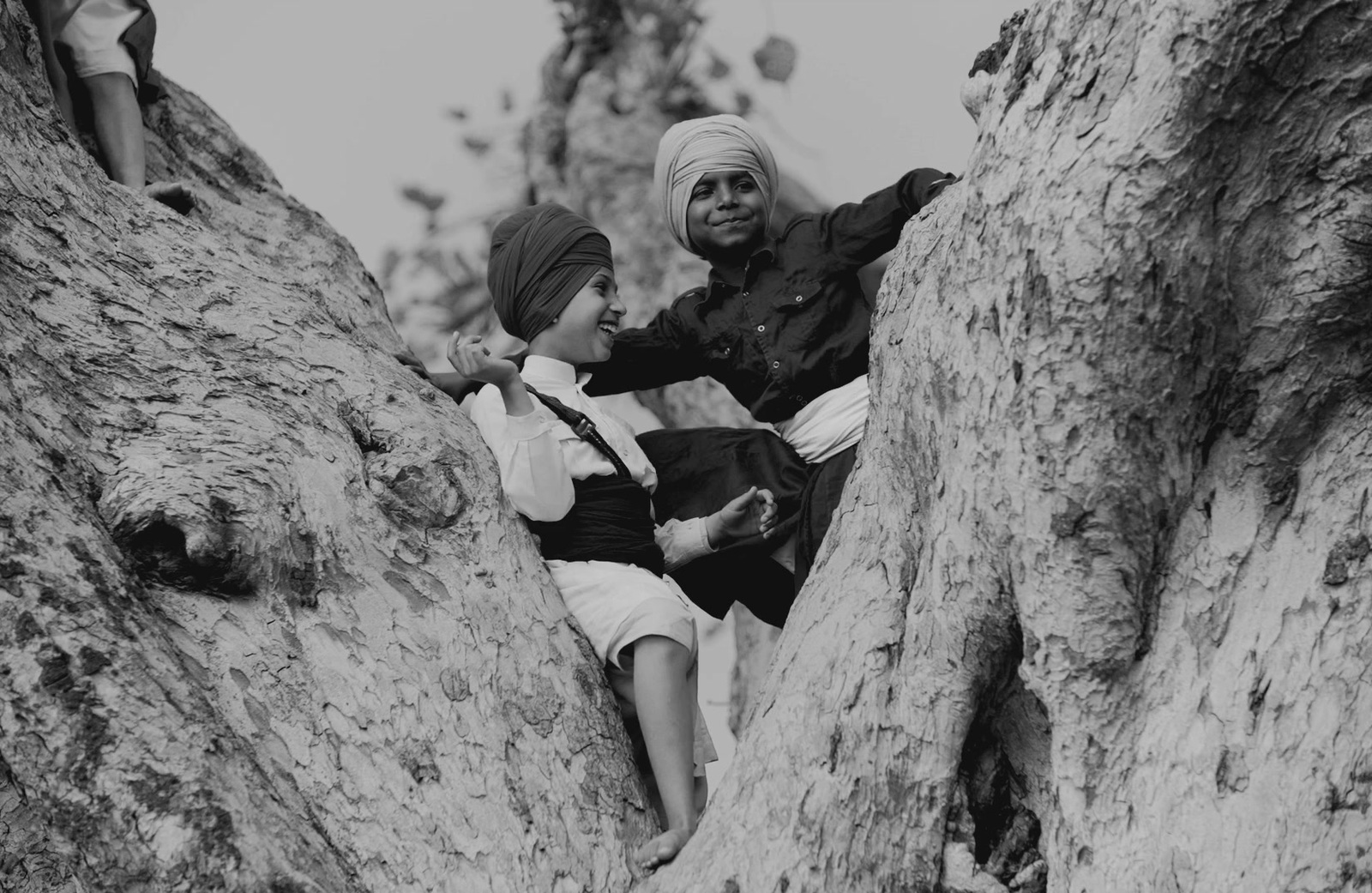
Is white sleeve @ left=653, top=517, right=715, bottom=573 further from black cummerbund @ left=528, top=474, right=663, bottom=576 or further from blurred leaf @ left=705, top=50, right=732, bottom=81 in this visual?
blurred leaf @ left=705, top=50, right=732, bottom=81

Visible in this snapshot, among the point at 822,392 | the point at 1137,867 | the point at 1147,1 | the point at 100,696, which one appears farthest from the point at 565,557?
the point at 1147,1

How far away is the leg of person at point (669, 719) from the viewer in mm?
3209

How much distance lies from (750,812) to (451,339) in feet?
4.01

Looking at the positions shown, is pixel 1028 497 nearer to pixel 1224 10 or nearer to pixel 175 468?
pixel 1224 10

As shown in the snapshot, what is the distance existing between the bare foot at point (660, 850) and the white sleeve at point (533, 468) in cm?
83

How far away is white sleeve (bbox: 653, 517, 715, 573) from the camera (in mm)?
3818

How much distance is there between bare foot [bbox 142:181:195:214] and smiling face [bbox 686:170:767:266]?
135 centimetres

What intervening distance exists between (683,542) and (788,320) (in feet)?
2.13

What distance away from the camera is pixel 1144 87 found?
242 centimetres

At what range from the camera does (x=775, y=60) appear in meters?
8.38

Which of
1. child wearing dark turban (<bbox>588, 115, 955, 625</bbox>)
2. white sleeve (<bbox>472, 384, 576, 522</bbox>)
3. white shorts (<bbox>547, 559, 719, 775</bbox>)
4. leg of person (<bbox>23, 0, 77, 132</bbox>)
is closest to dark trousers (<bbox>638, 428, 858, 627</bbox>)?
child wearing dark turban (<bbox>588, 115, 955, 625</bbox>)

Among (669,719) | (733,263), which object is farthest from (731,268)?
(669,719)

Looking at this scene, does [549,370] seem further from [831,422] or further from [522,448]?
[831,422]

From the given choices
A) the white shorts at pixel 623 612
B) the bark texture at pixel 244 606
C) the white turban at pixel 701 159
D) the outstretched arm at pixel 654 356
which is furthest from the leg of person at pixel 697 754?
the white turban at pixel 701 159
